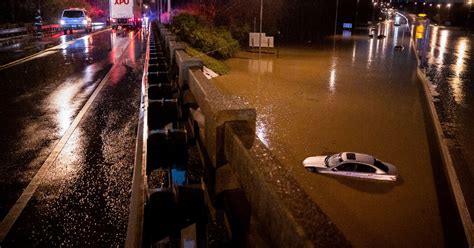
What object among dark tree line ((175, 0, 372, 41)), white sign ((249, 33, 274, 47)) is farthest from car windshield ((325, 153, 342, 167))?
dark tree line ((175, 0, 372, 41))

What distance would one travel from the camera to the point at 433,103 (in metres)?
19.8

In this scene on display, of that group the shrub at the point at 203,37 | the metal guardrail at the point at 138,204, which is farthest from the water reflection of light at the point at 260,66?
the metal guardrail at the point at 138,204

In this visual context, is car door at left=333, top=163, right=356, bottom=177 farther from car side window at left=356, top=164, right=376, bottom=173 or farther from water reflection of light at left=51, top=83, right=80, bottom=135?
water reflection of light at left=51, top=83, right=80, bottom=135

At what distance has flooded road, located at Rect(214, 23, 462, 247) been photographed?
978 centimetres

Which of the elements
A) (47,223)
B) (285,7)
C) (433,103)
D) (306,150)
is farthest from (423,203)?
(285,7)

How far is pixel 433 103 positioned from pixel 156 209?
700 inches

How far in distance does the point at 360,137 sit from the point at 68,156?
10.2 meters

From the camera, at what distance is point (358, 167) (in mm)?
11719

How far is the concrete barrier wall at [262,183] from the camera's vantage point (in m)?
2.46

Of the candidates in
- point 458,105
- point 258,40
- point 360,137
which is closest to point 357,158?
point 360,137

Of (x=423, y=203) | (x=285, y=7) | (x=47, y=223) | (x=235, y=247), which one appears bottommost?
(x=423, y=203)

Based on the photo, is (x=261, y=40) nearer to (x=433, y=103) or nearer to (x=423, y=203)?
(x=433, y=103)

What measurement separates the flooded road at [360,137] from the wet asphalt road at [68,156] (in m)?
4.89

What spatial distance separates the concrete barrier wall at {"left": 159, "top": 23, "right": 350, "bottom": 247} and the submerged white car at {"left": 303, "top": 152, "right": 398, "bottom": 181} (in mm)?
7403
